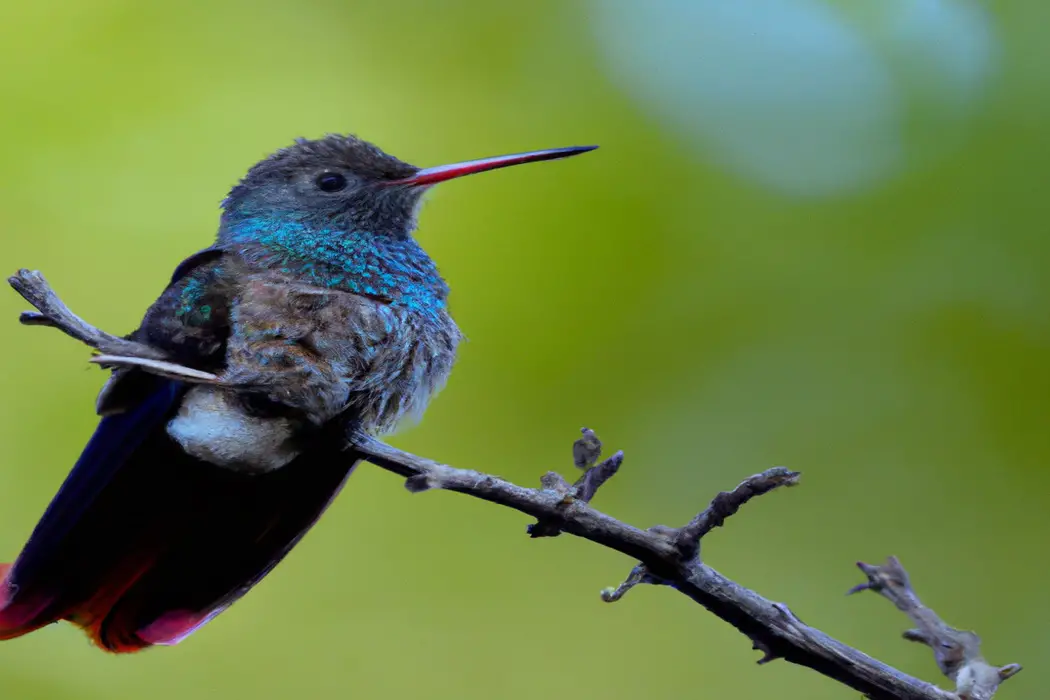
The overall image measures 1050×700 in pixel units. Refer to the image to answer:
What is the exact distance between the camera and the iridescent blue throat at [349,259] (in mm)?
2404

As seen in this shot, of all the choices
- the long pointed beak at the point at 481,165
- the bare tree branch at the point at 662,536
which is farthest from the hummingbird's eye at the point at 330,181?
the bare tree branch at the point at 662,536

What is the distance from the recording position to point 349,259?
251 cm

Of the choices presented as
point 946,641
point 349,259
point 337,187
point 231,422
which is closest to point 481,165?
point 349,259

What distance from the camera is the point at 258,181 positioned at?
283cm

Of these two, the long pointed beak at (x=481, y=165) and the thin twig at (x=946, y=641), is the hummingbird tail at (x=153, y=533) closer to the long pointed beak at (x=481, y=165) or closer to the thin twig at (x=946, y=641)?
the long pointed beak at (x=481, y=165)

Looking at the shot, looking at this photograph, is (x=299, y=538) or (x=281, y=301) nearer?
(x=281, y=301)

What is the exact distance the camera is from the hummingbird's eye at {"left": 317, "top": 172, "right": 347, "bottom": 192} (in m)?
2.81

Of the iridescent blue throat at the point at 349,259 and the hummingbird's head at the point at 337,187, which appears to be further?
the hummingbird's head at the point at 337,187

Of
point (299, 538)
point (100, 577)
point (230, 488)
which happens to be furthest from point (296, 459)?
point (100, 577)

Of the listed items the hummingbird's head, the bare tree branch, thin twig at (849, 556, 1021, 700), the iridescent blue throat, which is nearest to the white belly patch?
the bare tree branch

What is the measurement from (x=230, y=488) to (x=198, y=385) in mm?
310

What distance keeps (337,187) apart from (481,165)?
1.84 feet

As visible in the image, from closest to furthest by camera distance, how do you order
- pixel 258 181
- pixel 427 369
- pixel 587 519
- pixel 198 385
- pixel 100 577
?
1. pixel 587 519
2. pixel 198 385
3. pixel 100 577
4. pixel 427 369
5. pixel 258 181

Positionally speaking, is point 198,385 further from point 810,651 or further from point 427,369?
point 810,651
